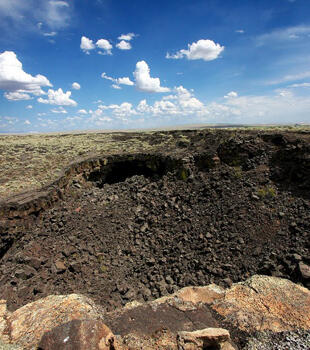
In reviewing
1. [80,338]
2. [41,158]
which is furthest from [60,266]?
[41,158]

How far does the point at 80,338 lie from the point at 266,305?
5.44m

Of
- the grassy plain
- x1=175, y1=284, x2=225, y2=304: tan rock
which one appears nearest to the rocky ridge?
x1=175, y1=284, x2=225, y2=304: tan rock

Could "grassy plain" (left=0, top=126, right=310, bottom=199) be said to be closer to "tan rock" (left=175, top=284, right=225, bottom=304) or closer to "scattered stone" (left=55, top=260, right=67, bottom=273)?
"scattered stone" (left=55, top=260, right=67, bottom=273)

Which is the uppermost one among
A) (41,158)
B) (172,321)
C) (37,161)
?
(41,158)

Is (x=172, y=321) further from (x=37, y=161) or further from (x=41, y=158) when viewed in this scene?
(x=41, y=158)

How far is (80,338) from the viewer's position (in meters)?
4.85

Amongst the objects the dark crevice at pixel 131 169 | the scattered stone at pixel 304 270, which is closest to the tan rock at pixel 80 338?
the scattered stone at pixel 304 270

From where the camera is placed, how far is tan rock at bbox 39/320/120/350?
4.76 meters

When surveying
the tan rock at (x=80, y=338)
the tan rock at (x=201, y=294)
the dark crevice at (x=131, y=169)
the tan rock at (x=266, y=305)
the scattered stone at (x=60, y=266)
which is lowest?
the scattered stone at (x=60, y=266)

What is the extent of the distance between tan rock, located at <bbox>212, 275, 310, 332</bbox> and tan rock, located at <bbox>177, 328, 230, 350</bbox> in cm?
92

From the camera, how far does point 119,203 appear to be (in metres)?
15.5

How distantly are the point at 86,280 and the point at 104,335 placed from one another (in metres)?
5.28

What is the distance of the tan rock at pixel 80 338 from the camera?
476cm

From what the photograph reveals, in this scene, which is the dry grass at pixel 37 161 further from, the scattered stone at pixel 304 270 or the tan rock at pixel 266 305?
the scattered stone at pixel 304 270
